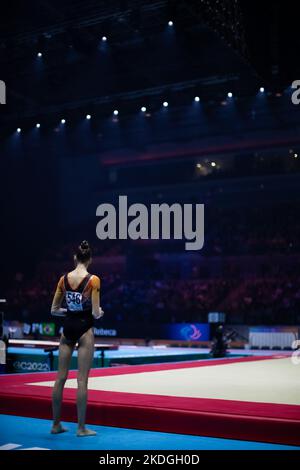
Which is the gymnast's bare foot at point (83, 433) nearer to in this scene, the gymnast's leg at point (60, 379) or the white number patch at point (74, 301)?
the gymnast's leg at point (60, 379)

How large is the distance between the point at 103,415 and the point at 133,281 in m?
19.2

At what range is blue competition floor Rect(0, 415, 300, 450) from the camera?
4141mm

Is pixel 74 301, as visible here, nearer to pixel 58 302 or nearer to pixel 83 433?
pixel 58 302

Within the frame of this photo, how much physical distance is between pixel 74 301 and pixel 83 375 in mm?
563

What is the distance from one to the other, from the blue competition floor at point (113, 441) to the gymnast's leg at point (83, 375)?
Answer: 106mm

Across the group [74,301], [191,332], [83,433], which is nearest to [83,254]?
[74,301]

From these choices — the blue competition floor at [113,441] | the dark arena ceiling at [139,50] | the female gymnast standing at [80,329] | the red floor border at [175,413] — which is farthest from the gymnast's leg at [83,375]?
the dark arena ceiling at [139,50]

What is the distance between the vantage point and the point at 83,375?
4.46 meters

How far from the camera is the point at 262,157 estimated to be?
25.6 metres

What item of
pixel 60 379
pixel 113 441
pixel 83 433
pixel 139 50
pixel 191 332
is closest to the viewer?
pixel 113 441

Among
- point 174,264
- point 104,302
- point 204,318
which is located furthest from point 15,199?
point 204,318

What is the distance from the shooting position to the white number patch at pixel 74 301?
4512mm

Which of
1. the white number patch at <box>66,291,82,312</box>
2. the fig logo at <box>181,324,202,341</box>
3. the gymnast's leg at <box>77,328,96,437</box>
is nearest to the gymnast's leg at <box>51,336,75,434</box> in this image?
the gymnast's leg at <box>77,328,96,437</box>

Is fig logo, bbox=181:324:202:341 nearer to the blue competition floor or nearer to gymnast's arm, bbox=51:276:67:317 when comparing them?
the blue competition floor
